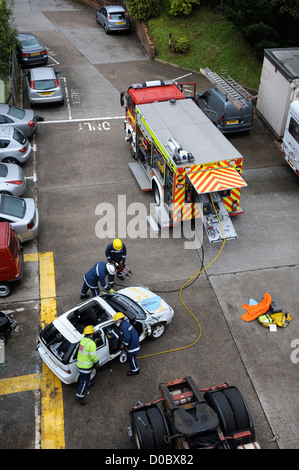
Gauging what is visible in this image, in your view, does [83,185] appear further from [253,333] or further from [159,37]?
[159,37]

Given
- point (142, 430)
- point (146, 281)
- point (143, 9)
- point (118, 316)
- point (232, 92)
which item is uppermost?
point (143, 9)

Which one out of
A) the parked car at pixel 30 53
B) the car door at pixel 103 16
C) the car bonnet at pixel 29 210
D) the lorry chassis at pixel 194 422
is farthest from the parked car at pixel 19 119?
the car door at pixel 103 16

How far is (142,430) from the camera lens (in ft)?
25.4

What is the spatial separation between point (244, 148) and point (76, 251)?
840 centimetres

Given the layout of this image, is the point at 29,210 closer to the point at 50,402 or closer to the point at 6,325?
the point at 6,325

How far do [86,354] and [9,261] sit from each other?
138 inches

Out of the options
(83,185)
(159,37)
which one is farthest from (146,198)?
(159,37)

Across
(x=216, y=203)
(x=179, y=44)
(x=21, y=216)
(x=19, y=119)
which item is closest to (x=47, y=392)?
(x=21, y=216)

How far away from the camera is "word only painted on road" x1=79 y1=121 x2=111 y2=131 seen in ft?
62.3

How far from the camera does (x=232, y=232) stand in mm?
13203

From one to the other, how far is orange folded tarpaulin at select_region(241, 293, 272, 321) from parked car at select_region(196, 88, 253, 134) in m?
8.75

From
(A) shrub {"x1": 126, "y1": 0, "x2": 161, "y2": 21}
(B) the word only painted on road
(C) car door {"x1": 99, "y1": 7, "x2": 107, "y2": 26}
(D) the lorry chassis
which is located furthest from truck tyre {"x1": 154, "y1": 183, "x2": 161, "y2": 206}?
(C) car door {"x1": 99, "y1": 7, "x2": 107, "y2": 26}

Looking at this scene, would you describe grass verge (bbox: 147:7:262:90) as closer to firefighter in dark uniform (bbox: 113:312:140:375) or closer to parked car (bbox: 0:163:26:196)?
parked car (bbox: 0:163:26:196)

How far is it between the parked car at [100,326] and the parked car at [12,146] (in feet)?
25.6
